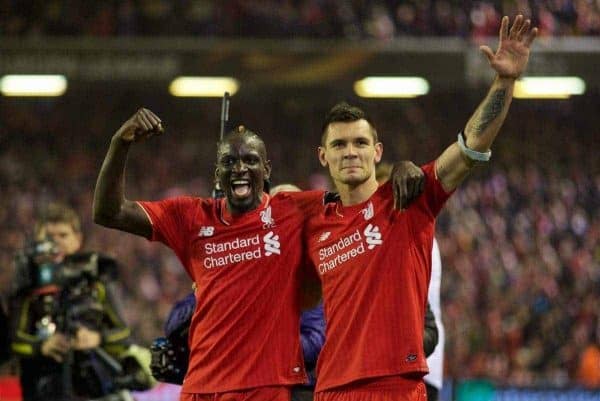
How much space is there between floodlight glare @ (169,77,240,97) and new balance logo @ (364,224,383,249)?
491 inches

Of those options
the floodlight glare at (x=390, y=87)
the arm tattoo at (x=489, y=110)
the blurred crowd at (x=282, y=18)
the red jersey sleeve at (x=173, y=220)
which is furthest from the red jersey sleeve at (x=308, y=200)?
the floodlight glare at (x=390, y=87)

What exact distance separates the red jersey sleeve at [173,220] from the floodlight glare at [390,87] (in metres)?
12.3

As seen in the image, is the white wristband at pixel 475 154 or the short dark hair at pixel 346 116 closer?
the white wristband at pixel 475 154

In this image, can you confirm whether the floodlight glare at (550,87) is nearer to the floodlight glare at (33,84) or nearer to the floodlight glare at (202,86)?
the floodlight glare at (202,86)

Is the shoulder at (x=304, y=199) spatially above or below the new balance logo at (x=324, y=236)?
above

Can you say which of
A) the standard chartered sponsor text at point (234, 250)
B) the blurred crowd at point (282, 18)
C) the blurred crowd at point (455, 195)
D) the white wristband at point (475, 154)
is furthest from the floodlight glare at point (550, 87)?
the white wristband at point (475, 154)

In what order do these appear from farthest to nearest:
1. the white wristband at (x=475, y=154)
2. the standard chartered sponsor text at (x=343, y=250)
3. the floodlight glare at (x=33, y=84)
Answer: the floodlight glare at (x=33, y=84), the standard chartered sponsor text at (x=343, y=250), the white wristband at (x=475, y=154)

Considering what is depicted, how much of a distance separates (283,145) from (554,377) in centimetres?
621

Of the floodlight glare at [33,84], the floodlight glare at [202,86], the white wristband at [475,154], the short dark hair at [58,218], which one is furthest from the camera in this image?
the floodlight glare at [202,86]

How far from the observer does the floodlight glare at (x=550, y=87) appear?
17578 millimetres

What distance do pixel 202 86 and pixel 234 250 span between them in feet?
43.3

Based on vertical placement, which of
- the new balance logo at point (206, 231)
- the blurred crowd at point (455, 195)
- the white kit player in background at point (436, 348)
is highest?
the blurred crowd at point (455, 195)

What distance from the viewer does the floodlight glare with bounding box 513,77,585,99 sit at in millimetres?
17578

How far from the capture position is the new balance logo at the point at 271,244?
4922 millimetres
